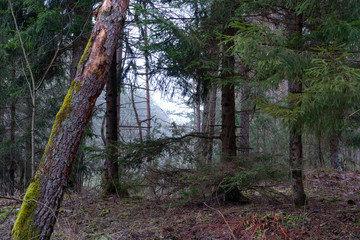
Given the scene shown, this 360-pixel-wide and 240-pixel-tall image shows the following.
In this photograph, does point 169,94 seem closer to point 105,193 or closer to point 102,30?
point 105,193

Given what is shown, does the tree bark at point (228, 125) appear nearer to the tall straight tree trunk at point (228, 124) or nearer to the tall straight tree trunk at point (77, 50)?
the tall straight tree trunk at point (228, 124)

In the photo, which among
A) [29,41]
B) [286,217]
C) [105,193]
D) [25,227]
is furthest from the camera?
[105,193]

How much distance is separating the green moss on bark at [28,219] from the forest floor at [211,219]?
50cm

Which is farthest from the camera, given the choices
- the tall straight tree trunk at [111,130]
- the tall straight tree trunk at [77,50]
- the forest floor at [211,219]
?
the tall straight tree trunk at [77,50]

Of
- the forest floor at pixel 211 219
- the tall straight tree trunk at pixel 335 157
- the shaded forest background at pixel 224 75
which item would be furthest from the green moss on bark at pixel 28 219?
the tall straight tree trunk at pixel 335 157

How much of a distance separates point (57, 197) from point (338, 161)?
11.2 metres

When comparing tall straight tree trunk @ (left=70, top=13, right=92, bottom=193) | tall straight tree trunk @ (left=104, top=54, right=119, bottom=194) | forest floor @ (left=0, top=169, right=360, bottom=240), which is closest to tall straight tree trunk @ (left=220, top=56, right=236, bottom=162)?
forest floor @ (left=0, top=169, right=360, bottom=240)

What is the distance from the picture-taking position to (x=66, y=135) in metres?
3.86

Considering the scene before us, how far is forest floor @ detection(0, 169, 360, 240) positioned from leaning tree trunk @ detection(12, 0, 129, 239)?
1.62ft

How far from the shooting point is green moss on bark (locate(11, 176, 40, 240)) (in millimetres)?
3488

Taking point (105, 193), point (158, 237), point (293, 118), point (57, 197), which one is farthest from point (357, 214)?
point (105, 193)

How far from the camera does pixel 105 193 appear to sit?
8.02m

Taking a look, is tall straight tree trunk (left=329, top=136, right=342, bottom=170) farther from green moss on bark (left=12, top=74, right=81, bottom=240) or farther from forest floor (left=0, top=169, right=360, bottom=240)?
green moss on bark (left=12, top=74, right=81, bottom=240)

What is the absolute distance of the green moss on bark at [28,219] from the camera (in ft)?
11.4
